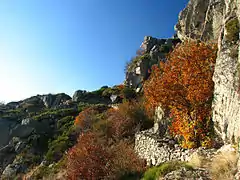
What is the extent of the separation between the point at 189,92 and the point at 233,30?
4.61 m

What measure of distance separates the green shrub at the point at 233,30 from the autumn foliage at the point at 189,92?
3.64 metres

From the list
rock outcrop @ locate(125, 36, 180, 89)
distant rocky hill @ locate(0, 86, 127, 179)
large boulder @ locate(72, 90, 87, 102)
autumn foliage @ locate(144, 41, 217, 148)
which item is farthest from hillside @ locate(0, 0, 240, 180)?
large boulder @ locate(72, 90, 87, 102)

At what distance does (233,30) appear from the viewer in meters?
9.94

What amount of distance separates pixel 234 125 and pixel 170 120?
7.18 m

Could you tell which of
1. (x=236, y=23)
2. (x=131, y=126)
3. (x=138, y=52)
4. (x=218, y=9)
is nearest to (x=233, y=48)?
(x=236, y=23)

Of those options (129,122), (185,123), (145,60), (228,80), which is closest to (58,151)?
(129,122)

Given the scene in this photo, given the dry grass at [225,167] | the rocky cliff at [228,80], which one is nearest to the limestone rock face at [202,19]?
the rocky cliff at [228,80]

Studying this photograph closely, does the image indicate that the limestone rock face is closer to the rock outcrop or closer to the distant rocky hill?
the rock outcrop

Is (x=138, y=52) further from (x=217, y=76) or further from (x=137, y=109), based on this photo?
(x=217, y=76)

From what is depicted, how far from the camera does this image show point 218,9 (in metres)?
16.5

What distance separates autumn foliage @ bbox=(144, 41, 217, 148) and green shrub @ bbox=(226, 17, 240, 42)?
364 cm

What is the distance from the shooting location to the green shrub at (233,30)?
976cm

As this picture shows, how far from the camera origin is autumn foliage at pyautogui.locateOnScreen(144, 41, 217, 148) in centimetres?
1305

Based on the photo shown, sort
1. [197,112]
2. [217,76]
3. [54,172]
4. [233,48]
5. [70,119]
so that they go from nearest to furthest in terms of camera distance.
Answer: [233,48], [217,76], [197,112], [54,172], [70,119]
